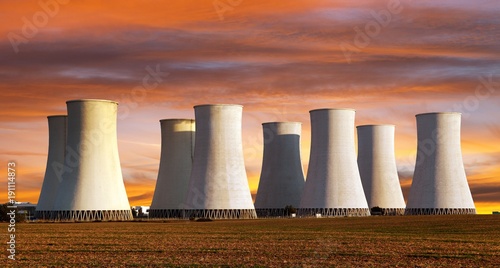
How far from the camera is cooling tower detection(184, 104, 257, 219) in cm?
5806

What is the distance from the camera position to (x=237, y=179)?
5944 centimetres

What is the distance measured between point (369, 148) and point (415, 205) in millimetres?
9966

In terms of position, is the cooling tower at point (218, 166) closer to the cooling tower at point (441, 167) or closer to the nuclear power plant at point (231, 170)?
the nuclear power plant at point (231, 170)

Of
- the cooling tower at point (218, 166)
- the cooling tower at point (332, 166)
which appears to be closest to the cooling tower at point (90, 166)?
the cooling tower at point (218, 166)

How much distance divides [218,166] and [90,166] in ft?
33.1

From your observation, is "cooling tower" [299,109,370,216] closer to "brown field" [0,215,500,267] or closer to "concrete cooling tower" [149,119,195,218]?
"concrete cooling tower" [149,119,195,218]

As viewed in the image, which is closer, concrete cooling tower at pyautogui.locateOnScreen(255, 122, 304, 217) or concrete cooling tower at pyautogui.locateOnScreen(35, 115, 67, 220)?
concrete cooling tower at pyautogui.locateOnScreen(35, 115, 67, 220)

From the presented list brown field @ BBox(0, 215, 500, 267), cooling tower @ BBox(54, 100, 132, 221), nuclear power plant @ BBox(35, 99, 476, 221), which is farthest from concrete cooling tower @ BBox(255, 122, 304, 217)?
brown field @ BBox(0, 215, 500, 267)

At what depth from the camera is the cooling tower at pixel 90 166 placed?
5462 centimetres

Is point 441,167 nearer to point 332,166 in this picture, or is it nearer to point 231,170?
point 332,166

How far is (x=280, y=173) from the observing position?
240ft

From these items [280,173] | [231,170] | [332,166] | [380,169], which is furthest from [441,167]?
[231,170]

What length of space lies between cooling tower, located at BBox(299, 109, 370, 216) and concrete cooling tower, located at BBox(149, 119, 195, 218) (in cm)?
1176

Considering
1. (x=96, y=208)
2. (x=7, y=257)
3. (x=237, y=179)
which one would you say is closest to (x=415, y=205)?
(x=237, y=179)
